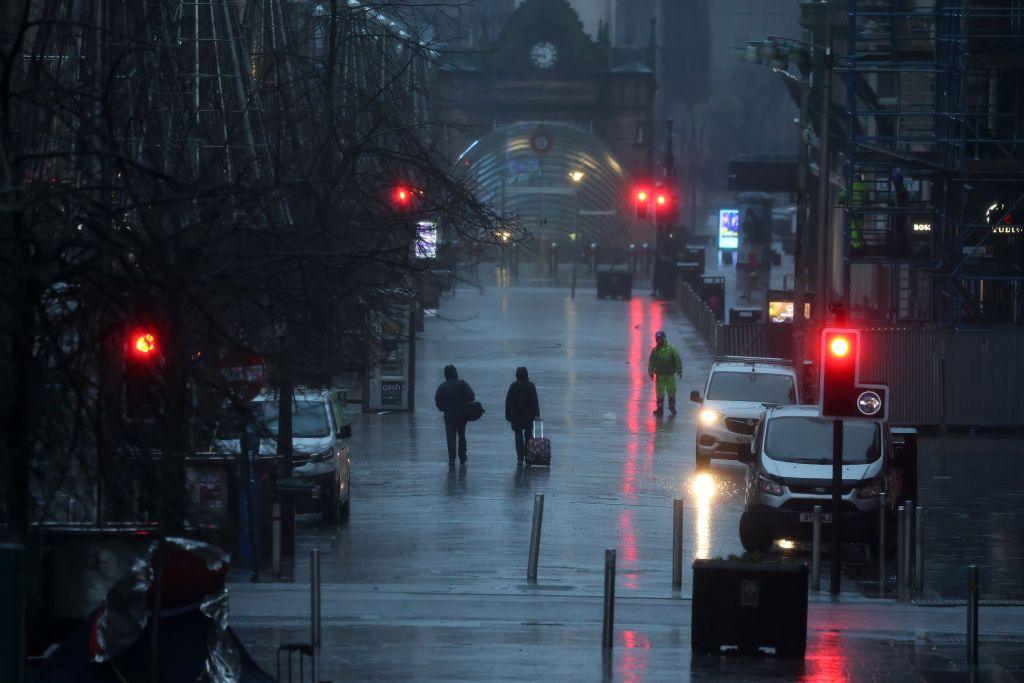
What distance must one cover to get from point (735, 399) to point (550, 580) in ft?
35.7

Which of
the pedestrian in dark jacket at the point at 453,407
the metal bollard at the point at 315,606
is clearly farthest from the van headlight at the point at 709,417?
the metal bollard at the point at 315,606

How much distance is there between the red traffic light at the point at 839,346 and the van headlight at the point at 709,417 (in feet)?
31.3

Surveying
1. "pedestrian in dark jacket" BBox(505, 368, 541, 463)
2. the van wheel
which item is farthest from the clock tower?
the van wheel

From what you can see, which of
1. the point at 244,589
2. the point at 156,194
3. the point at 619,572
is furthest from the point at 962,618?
the point at 156,194

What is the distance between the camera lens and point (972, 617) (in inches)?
515

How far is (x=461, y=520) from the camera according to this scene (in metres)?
20.6

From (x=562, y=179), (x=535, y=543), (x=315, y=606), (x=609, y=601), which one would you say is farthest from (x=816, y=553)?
(x=562, y=179)

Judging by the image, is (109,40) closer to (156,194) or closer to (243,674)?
(156,194)

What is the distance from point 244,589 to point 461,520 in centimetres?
497

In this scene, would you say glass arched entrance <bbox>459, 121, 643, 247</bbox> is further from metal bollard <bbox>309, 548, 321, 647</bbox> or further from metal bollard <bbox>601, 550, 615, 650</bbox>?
metal bollard <bbox>309, 548, 321, 647</bbox>

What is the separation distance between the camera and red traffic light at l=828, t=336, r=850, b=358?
16219 millimetres

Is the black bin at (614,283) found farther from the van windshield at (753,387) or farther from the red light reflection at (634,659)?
the red light reflection at (634,659)

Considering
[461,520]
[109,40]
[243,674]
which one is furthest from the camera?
[461,520]

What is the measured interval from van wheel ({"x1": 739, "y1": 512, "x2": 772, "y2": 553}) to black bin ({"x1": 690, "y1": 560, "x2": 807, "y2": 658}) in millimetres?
5334
